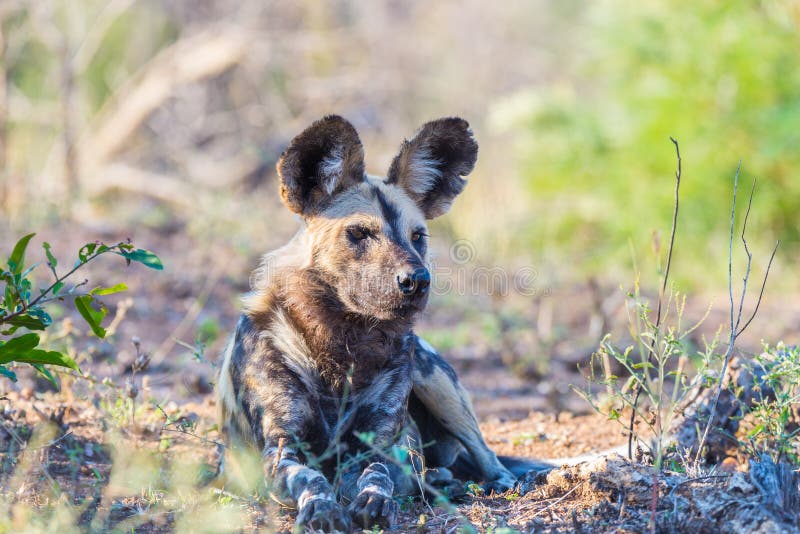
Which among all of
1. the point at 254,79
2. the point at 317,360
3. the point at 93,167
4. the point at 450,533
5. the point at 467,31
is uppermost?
the point at 467,31

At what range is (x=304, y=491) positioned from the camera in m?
3.11

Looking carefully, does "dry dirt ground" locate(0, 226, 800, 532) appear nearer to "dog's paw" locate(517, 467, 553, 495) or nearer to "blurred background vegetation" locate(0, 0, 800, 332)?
"dog's paw" locate(517, 467, 553, 495)

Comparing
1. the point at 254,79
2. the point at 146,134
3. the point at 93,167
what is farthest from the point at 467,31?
the point at 93,167

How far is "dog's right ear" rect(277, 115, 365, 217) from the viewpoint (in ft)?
12.5

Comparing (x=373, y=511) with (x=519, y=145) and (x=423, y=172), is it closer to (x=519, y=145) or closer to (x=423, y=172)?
(x=423, y=172)

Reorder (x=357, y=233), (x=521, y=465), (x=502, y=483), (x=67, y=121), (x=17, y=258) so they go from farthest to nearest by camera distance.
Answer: (x=67, y=121)
(x=521, y=465)
(x=502, y=483)
(x=357, y=233)
(x=17, y=258)

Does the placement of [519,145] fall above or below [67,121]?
below

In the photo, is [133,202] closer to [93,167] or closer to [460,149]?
[93,167]

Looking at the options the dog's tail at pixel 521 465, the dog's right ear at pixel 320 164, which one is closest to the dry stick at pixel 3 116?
the dog's right ear at pixel 320 164

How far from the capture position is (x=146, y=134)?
13.4 m

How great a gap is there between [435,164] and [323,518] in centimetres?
199

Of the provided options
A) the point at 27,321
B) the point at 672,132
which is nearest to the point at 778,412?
the point at 27,321

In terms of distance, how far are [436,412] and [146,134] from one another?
1042 cm

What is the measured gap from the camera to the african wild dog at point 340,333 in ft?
11.6
